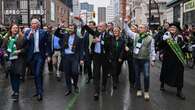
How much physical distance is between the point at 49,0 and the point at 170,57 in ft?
293

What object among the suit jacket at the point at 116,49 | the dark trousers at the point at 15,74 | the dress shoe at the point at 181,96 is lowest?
the dress shoe at the point at 181,96

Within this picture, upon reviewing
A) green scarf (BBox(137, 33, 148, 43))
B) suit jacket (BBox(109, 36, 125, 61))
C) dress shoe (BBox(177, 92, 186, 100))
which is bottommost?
dress shoe (BBox(177, 92, 186, 100))

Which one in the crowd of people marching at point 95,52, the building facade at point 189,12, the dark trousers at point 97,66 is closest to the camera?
the crowd of people marching at point 95,52

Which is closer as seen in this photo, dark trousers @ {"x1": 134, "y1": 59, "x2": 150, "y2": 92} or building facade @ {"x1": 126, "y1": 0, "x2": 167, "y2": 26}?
dark trousers @ {"x1": 134, "y1": 59, "x2": 150, "y2": 92}

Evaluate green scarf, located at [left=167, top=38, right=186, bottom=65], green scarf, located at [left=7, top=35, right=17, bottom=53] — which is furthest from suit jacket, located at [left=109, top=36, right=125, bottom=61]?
green scarf, located at [left=7, top=35, right=17, bottom=53]

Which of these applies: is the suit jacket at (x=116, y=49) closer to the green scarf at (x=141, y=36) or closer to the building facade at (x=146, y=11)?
the green scarf at (x=141, y=36)

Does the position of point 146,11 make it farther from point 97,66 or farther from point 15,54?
point 15,54

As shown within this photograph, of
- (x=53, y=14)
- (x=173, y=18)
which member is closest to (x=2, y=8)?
(x=53, y=14)

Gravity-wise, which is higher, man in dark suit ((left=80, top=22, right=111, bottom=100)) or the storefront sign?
the storefront sign

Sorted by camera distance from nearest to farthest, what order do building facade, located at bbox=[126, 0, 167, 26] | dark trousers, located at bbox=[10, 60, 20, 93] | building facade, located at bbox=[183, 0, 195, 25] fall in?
dark trousers, located at bbox=[10, 60, 20, 93]
building facade, located at bbox=[183, 0, 195, 25]
building facade, located at bbox=[126, 0, 167, 26]

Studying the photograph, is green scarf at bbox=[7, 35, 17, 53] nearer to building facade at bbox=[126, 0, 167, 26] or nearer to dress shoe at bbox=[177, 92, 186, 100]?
dress shoe at bbox=[177, 92, 186, 100]

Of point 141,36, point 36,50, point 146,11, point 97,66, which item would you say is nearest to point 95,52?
point 97,66

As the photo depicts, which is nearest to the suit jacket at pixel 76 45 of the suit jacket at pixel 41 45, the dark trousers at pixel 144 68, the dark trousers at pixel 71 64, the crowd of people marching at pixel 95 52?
the crowd of people marching at pixel 95 52

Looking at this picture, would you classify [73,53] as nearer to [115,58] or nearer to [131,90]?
[115,58]
